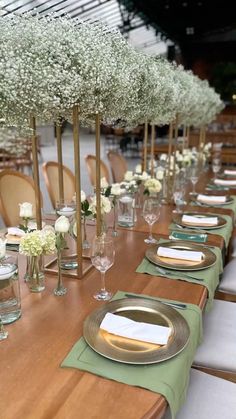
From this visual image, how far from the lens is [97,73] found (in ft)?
4.10

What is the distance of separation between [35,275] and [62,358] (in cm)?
42

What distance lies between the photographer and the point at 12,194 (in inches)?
96.6

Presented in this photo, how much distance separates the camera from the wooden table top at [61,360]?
0.84 m

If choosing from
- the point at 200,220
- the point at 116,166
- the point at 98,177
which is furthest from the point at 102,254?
the point at 116,166

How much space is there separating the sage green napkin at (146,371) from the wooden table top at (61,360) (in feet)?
0.06

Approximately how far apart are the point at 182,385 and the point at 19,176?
187 centimetres

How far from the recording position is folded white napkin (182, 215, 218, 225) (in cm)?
210

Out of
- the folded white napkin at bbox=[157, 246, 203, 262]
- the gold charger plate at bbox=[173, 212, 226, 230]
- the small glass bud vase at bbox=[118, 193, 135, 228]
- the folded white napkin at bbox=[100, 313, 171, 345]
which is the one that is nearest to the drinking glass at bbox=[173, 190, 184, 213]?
the gold charger plate at bbox=[173, 212, 226, 230]

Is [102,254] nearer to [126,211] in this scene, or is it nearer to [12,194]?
[126,211]

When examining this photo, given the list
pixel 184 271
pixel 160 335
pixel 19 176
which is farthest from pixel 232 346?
pixel 19 176

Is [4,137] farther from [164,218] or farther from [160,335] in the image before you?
[160,335]

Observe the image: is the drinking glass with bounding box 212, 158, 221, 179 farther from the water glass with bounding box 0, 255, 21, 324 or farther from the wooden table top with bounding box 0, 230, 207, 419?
the water glass with bounding box 0, 255, 21, 324

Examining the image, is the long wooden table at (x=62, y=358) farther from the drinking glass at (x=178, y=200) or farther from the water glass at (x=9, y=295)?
the drinking glass at (x=178, y=200)

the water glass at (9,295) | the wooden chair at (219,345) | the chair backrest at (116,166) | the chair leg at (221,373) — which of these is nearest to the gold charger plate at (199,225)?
the wooden chair at (219,345)
